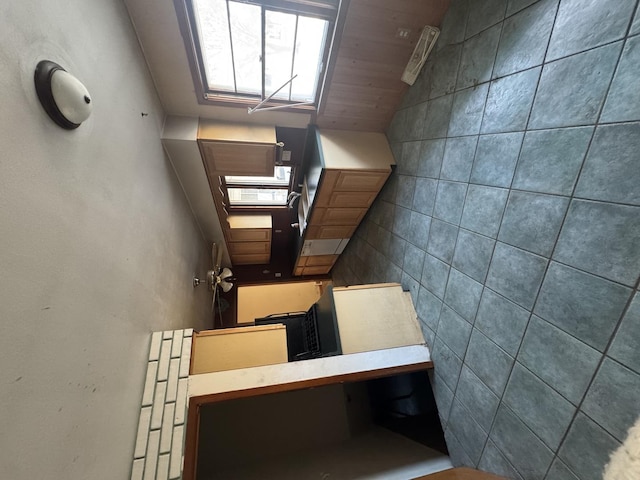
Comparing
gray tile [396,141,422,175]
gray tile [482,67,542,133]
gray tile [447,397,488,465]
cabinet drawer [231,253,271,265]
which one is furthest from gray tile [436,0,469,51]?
cabinet drawer [231,253,271,265]

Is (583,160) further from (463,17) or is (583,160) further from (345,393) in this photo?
(345,393)

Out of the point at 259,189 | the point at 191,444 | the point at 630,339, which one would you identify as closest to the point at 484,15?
the point at 630,339

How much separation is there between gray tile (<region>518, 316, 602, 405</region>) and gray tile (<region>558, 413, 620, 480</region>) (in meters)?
0.07

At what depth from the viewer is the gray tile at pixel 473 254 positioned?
116 centimetres

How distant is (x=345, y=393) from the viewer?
7.25 feet

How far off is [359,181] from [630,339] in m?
1.61

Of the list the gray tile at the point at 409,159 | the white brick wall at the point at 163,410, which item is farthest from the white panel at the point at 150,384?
the gray tile at the point at 409,159

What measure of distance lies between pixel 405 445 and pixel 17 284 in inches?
78.3

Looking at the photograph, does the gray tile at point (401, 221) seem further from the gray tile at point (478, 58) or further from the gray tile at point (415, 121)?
the gray tile at point (478, 58)

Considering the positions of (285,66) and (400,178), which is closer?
(285,66)

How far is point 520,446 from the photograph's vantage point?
982 mm

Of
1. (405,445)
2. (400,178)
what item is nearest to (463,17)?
(400,178)

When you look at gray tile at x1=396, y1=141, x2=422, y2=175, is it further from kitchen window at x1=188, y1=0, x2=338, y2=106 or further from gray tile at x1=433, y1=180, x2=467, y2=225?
kitchen window at x1=188, y1=0, x2=338, y2=106

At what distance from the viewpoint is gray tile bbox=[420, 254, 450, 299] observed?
1.44 meters
